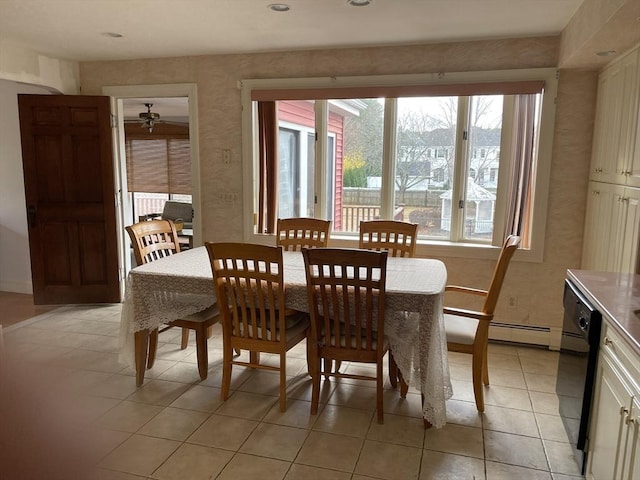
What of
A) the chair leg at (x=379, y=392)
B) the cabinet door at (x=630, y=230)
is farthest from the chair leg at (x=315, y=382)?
the cabinet door at (x=630, y=230)

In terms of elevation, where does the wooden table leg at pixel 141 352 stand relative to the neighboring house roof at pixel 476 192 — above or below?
below

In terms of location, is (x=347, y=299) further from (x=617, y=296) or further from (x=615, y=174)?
(x=615, y=174)

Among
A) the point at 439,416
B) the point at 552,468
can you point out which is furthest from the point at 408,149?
the point at 552,468

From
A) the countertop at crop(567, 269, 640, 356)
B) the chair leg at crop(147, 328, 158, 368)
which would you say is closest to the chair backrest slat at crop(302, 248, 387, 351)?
the countertop at crop(567, 269, 640, 356)

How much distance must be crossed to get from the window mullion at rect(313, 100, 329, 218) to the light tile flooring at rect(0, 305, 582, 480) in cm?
147

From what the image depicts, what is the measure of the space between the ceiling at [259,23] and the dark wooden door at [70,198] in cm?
62

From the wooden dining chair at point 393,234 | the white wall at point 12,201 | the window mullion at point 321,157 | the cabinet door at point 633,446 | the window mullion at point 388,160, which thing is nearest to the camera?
the cabinet door at point 633,446

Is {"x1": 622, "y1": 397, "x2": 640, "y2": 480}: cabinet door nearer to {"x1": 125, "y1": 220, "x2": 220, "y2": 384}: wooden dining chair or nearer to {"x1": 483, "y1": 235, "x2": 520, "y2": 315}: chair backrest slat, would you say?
{"x1": 483, "y1": 235, "x2": 520, "y2": 315}: chair backrest slat

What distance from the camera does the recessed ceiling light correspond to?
2943 millimetres

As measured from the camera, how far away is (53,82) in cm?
448

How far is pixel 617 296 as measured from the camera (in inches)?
79.1

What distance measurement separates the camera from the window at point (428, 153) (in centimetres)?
369

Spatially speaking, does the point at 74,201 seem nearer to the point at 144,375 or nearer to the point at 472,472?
the point at 144,375

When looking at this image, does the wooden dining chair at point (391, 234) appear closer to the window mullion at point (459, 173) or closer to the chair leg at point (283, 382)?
the window mullion at point (459, 173)
